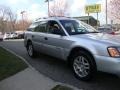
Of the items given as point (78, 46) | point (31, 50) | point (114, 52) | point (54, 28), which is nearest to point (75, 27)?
point (54, 28)

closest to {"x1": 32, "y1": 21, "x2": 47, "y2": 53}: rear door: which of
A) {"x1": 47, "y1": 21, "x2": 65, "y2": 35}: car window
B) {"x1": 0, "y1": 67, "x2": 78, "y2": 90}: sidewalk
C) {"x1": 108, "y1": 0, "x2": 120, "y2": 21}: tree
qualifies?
{"x1": 47, "y1": 21, "x2": 65, "y2": 35}: car window

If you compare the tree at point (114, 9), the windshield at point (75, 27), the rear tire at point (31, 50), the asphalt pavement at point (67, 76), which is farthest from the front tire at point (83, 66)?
the tree at point (114, 9)

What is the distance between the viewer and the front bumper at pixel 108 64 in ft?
19.8

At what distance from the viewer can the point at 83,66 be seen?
699cm

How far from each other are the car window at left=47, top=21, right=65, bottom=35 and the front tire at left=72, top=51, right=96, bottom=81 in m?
0.98

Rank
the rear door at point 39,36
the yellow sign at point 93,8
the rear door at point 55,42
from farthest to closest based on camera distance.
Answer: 1. the yellow sign at point 93,8
2. the rear door at point 39,36
3. the rear door at point 55,42

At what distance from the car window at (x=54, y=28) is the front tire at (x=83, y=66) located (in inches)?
38.5

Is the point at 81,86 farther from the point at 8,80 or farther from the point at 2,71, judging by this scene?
the point at 2,71

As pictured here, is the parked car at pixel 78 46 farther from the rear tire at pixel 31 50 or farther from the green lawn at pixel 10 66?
the green lawn at pixel 10 66

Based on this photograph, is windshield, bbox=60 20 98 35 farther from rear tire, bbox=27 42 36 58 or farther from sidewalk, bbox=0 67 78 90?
rear tire, bbox=27 42 36 58

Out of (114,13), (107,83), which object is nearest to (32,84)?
(107,83)

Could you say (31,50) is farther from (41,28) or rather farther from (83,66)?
(83,66)

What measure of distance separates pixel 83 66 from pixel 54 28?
1889mm

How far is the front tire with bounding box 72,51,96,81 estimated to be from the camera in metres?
6.66
